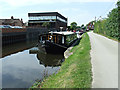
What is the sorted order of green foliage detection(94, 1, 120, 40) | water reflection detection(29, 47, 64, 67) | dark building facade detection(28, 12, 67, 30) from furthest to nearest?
dark building facade detection(28, 12, 67, 30) → green foliage detection(94, 1, 120, 40) → water reflection detection(29, 47, 64, 67)

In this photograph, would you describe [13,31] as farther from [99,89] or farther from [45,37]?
[99,89]

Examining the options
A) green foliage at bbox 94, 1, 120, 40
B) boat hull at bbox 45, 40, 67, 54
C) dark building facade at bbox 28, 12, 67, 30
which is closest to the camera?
boat hull at bbox 45, 40, 67, 54

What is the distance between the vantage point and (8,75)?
9516 mm

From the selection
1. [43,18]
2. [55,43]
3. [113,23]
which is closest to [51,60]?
[55,43]

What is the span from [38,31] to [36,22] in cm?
2891

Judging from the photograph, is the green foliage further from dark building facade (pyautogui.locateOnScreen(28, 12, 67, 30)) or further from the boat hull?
dark building facade (pyautogui.locateOnScreen(28, 12, 67, 30))

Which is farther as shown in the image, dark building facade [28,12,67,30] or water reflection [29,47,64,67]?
dark building facade [28,12,67,30]

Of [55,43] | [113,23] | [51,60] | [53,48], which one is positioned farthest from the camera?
[113,23]

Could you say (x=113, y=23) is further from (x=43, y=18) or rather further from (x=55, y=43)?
(x=43, y=18)

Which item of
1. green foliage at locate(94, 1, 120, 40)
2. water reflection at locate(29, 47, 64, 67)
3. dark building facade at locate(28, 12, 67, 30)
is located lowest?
water reflection at locate(29, 47, 64, 67)

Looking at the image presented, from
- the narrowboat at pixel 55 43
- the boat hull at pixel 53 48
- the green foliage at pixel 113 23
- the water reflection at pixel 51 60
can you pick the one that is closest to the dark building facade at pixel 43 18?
the green foliage at pixel 113 23

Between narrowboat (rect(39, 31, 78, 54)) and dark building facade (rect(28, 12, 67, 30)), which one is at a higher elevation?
dark building facade (rect(28, 12, 67, 30))

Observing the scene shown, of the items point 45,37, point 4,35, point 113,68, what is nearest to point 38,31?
point 4,35

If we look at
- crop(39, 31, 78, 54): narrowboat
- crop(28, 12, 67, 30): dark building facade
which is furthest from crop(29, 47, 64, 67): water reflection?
crop(28, 12, 67, 30): dark building facade
